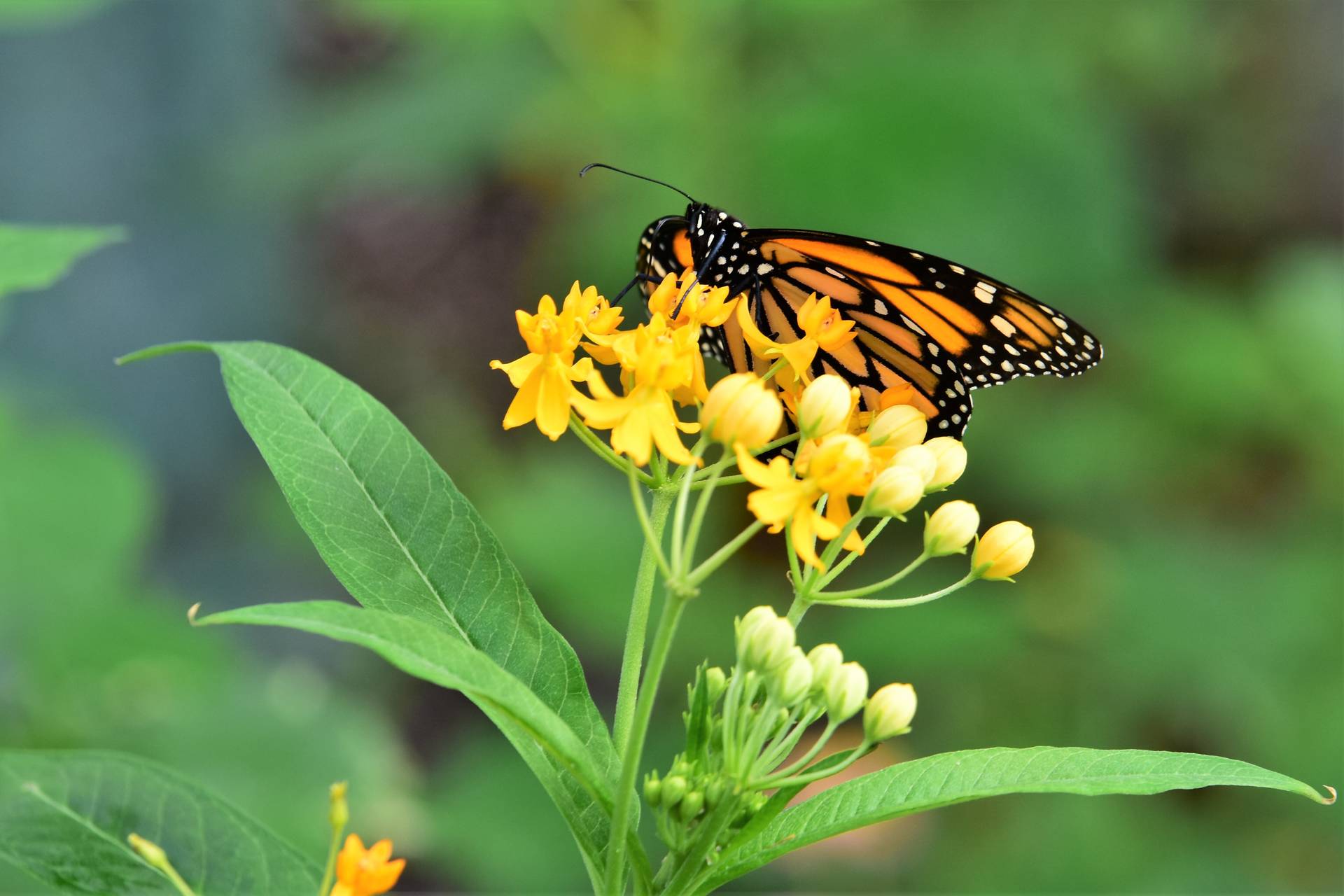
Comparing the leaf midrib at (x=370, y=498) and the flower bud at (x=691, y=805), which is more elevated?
the leaf midrib at (x=370, y=498)

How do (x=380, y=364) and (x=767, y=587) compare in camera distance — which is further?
(x=380, y=364)

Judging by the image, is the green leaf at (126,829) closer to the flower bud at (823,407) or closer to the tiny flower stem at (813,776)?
the tiny flower stem at (813,776)

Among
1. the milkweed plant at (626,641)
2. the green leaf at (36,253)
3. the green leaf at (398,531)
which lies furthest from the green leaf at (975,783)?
the green leaf at (36,253)

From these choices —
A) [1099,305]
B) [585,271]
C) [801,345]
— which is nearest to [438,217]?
[585,271]

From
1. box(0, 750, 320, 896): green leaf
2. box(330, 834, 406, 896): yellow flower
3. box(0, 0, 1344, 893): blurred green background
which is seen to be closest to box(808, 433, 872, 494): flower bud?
box(330, 834, 406, 896): yellow flower

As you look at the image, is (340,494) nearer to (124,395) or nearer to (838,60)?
(838,60)

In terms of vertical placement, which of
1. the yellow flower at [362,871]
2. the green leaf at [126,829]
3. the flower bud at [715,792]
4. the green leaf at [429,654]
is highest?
the flower bud at [715,792]
